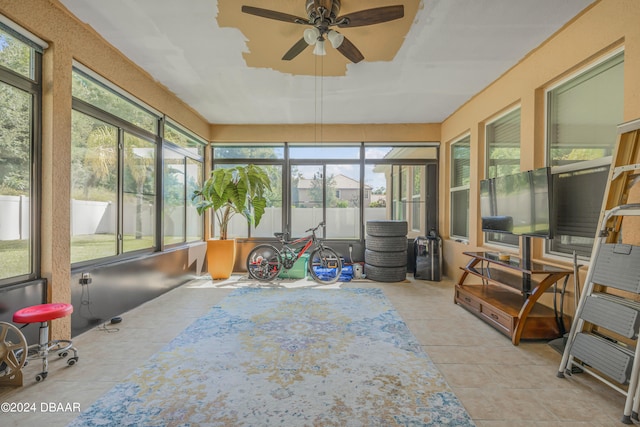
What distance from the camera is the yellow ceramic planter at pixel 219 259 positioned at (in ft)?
15.9

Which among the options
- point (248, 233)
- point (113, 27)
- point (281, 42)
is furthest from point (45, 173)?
point (248, 233)

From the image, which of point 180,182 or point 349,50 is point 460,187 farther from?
point 180,182

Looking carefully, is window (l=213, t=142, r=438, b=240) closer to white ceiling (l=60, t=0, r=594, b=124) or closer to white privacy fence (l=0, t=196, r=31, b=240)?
white ceiling (l=60, t=0, r=594, b=124)

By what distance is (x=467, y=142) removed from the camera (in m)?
4.80

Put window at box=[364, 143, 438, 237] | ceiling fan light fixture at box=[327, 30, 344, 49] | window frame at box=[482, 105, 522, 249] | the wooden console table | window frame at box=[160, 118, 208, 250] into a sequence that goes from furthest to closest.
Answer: window at box=[364, 143, 438, 237] < window frame at box=[160, 118, 208, 250] < window frame at box=[482, 105, 522, 249] < the wooden console table < ceiling fan light fixture at box=[327, 30, 344, 49]

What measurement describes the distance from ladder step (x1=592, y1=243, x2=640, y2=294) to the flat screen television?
1.79ft

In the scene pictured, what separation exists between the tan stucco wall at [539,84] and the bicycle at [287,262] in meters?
2.11

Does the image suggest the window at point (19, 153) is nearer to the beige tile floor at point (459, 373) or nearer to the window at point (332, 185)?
the beige tile floor at point (459, 373)

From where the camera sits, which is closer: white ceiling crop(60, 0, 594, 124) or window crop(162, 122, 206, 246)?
white ceiling crop(60, 0, 594, 124)

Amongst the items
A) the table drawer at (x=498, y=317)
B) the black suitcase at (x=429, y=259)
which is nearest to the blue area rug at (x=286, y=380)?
the table drawer at (x=498, y=317)

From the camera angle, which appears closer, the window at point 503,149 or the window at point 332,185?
the window at point 503,149

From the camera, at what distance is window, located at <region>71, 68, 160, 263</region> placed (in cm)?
282

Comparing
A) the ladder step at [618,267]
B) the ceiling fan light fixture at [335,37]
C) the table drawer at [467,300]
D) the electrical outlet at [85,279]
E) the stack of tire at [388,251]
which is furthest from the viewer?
the stack of tire at [388,251]

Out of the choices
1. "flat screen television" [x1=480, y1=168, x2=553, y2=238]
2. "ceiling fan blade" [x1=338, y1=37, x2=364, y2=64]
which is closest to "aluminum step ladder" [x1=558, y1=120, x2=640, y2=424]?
"flat screen television" [x1=480, y1=168, x2=553, y2=238]
